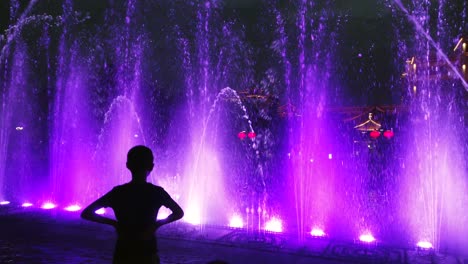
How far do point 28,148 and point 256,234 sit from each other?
62.1 feet

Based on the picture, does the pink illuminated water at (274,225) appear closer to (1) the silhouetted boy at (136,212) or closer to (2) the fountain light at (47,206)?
(2) the fountain light at (47,206)

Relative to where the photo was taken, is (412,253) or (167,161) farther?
(167,161)

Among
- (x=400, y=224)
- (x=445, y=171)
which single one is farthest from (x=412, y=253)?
(x=445, y=171)

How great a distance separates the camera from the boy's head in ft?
8.90

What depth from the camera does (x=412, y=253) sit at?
7.86 m

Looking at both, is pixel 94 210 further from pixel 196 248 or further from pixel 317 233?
pixel 317 233

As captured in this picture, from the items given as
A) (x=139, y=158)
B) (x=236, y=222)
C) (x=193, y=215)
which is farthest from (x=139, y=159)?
(x=193, y=215)

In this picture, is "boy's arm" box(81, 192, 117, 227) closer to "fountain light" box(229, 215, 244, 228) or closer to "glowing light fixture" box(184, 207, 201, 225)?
"glowing light fixture" box(184, 207, 201, 225)

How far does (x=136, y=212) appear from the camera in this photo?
8.75ft

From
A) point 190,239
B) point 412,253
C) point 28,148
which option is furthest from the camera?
point 28,148

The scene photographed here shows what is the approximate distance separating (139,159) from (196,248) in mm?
5875

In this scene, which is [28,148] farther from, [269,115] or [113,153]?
[269,115]

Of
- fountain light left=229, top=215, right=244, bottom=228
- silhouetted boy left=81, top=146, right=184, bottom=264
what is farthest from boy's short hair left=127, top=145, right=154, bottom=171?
fountain light left=229, top=215, right=244, bottom=228

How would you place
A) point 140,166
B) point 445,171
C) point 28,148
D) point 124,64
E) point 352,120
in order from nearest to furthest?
point 140,166
point 445,171
point 124,64
point 28,148
point 352,120
